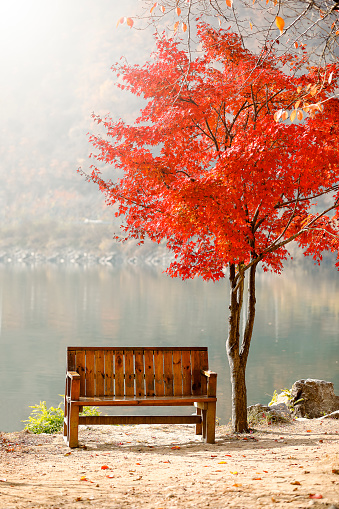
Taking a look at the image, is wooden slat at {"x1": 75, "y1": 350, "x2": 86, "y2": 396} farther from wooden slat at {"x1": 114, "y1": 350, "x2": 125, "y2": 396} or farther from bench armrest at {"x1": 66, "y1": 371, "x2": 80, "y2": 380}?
wooden slat at {"x1": 114, "y1": 350, "x2": 125, "y2": 396}

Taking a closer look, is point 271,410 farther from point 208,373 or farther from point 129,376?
point 129,376

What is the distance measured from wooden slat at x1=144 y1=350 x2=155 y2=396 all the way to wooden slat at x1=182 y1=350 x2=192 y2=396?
0.37 m

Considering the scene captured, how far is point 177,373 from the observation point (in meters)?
6.76

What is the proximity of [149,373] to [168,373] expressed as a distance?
0.22m

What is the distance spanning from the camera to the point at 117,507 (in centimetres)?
367

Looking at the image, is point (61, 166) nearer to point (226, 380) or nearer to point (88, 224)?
point (88, 224)

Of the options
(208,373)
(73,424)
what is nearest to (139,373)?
(208,373)

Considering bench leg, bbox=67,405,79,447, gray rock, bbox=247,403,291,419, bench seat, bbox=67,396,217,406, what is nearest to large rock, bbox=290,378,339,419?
gray rock, bbox=247,403,291,419

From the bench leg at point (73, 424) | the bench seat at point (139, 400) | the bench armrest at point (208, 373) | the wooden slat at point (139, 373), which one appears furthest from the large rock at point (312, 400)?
the bench leg at point (73, 424)

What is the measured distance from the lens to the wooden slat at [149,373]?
21.9 feet

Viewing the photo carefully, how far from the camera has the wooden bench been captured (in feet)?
21.0

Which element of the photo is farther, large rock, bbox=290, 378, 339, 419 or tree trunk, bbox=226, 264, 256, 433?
large rock, bbox=290, 378, 339, 419

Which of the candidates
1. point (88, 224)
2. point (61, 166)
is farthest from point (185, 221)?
point (61, 166)

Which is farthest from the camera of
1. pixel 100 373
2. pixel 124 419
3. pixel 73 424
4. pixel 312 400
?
pixel 312 400
